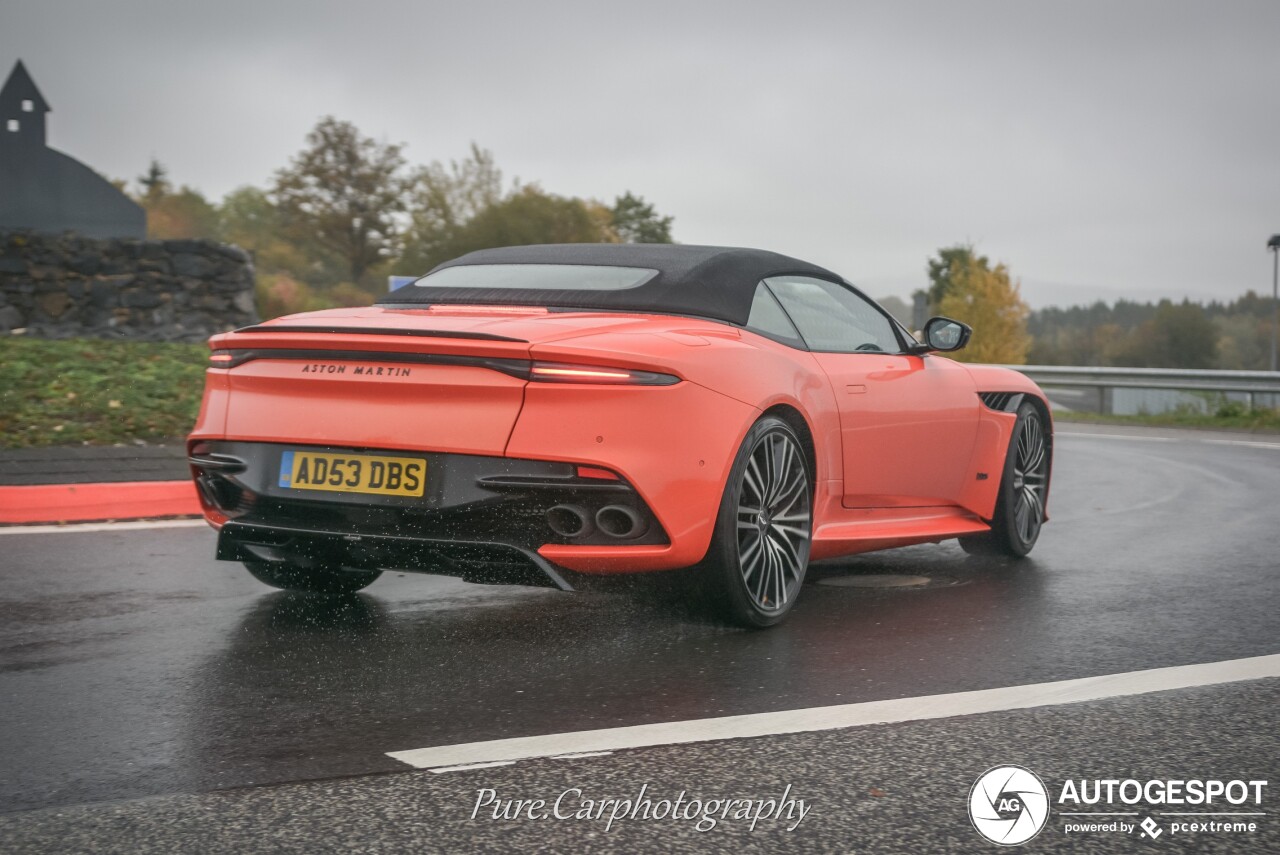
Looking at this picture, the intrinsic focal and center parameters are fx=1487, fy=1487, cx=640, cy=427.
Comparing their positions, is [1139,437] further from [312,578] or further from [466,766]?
[466,766]

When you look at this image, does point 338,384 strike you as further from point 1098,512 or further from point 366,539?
point 1098,512

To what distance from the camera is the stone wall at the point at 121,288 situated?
16.3 m

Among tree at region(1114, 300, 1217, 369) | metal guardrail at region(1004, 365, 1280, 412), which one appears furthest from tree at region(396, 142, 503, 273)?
tree at region(1114, 300, 1217, 369)

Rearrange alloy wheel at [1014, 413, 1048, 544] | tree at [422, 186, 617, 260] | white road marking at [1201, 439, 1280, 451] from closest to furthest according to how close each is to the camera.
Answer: alloy wheel at [1014, 413, 1048, 544] < white road marking at [1201, 439, 1280, 451] < tree at [422, 186, 617, 260]

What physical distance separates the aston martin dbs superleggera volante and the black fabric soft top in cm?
1

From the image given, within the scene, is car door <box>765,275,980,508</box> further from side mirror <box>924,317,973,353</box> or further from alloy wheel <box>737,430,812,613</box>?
alloy wheel <box>737,430,812,613</box>

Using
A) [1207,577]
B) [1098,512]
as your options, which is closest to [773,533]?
[1207,577]

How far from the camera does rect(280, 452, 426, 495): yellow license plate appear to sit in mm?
4441

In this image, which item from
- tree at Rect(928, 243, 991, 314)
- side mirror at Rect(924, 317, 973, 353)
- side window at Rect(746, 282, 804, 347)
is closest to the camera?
side window at Rect(746, 282, 804, 347)

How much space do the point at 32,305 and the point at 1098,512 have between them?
1203 cm

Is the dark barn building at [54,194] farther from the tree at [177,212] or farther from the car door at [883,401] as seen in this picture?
the tree at [177,212]

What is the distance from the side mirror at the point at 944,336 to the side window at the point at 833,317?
8.8 inches

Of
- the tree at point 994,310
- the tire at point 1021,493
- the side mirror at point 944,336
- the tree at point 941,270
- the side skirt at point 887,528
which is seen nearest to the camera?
the side skirt at point 887,528

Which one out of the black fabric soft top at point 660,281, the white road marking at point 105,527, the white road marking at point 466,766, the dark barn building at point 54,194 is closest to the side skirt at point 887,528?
the black fabric soft top at point 660,281
